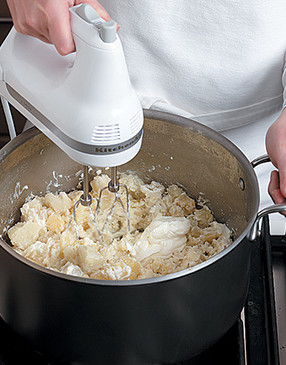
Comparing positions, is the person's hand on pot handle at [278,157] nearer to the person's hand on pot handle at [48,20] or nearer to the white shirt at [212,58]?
the white shirt at [212,58]

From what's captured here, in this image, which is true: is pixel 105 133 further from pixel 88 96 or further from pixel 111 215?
pixel 111 215

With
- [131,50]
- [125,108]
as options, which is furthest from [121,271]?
[131,50]

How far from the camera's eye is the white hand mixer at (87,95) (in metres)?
0.60

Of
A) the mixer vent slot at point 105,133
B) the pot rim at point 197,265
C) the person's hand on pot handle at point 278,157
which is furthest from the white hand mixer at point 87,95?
the person's hand on pot handle at point 278,157

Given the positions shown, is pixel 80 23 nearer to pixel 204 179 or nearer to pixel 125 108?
pixel 125 108

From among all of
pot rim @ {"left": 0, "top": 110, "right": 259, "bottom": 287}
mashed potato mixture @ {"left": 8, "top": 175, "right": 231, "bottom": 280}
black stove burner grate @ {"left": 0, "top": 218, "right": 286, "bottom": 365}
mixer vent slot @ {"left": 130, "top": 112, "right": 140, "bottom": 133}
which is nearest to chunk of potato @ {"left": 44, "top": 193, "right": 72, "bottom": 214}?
mashed potato mixture @ {"left": 8, "top": 175, "right": 231, "bottom": 280}

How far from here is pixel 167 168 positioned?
1.01 metres

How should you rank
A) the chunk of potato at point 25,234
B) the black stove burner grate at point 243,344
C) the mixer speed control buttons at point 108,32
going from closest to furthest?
the mixer speed control buttons at point 108,32 → the black stove burner grate at point 243,344 → the chunk of potato at point 25,234

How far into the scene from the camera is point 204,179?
0.97 metres

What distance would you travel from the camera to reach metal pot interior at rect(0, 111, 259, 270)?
2.84 ft

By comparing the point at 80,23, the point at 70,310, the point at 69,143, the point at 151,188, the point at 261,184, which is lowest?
the point at 261,184

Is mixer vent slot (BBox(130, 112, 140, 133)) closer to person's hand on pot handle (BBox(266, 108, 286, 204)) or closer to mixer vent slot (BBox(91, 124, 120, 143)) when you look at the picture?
mixer vent slot (BBox(91, 124, 120, 143))

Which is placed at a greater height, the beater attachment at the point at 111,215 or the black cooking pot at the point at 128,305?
the black cooking pot at the point at 128,305

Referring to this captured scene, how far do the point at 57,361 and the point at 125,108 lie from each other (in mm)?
349
